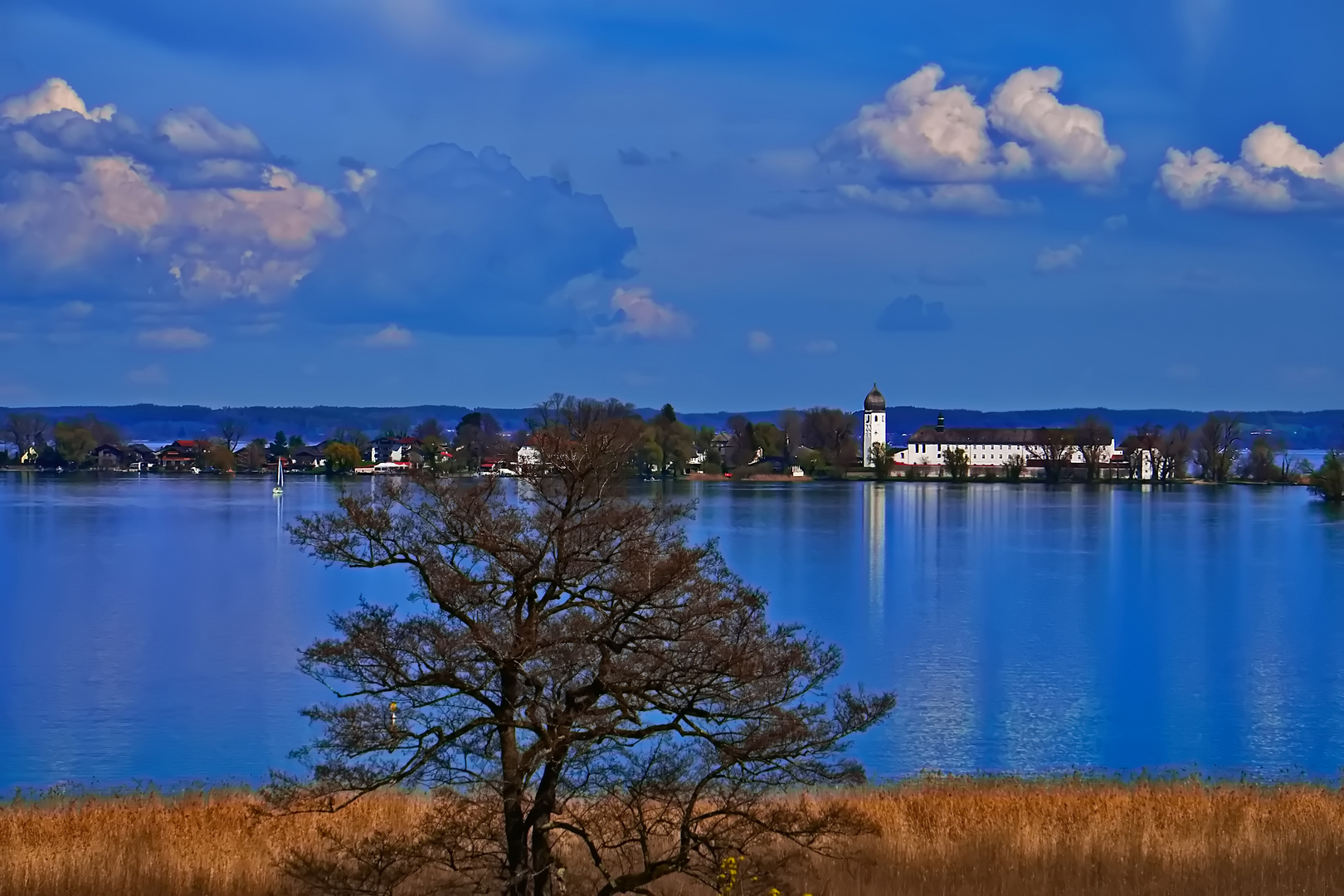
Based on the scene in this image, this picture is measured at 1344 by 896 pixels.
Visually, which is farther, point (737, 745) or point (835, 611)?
point (835, 611)

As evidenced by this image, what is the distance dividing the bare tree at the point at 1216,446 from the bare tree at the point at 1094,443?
9.43m

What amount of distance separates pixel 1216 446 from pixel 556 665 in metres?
154

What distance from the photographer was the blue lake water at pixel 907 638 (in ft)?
76.7

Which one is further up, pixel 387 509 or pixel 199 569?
pixel 387 509

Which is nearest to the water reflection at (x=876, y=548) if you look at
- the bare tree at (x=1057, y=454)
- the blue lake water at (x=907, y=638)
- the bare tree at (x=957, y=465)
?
the blue lake water at (x=907, y=638)

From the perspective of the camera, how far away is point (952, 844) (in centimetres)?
1417

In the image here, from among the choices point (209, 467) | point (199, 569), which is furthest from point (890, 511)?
point (209, 467)

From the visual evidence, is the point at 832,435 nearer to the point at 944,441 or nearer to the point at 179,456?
the point at 944,441

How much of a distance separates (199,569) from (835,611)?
77.4ft

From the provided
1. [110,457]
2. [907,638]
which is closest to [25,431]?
[110,457]

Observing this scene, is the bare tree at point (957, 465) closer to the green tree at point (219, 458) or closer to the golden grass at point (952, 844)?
the green tree at point (219, 458)

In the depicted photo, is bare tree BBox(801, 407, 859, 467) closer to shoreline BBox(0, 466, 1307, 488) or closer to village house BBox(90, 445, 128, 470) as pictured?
shoreline BBox(0, 466, 1307, 488)

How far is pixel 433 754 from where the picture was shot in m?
9.16

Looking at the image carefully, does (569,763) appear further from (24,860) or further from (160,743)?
(160,743)
